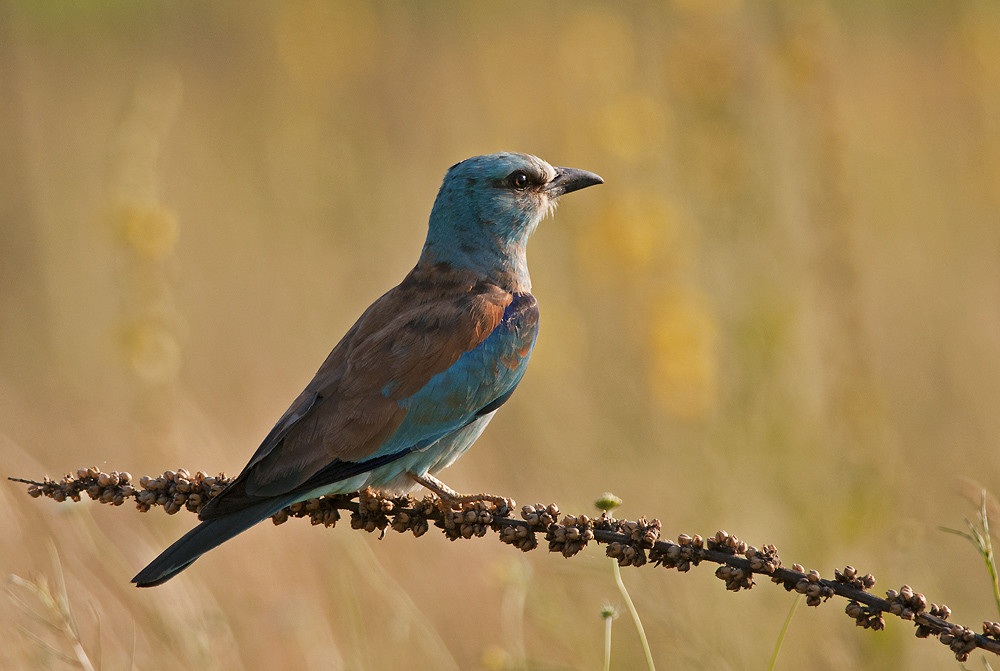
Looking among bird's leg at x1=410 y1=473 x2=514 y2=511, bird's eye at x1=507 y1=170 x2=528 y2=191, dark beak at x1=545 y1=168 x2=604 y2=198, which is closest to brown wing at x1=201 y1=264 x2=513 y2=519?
bird's leg at x1=410 y1=473 x2=514 y2=511

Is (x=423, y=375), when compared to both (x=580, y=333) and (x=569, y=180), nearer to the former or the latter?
(x=569, y=180)

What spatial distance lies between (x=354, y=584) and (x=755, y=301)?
7.11ft

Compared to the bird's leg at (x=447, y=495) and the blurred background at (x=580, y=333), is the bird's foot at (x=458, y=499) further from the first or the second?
the blurred background at (x=580, y=333)

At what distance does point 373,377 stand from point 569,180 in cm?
138

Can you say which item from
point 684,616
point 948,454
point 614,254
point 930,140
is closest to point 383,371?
point 684,616

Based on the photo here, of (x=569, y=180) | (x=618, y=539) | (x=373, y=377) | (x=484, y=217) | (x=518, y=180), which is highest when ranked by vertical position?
(x=569, y=180)

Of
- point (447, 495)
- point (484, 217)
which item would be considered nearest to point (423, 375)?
point (447, 495)

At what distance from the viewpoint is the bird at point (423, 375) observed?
280cm

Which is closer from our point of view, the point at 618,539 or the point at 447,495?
the point at 618,539

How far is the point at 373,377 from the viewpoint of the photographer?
10.6ft

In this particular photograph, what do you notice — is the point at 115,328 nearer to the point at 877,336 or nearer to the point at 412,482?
the point at 412,482

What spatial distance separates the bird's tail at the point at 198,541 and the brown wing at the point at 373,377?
3cm

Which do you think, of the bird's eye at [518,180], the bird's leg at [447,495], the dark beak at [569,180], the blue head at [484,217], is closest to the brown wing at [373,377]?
the blue head at [484,217]

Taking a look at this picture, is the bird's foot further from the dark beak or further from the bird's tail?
the dark beak
